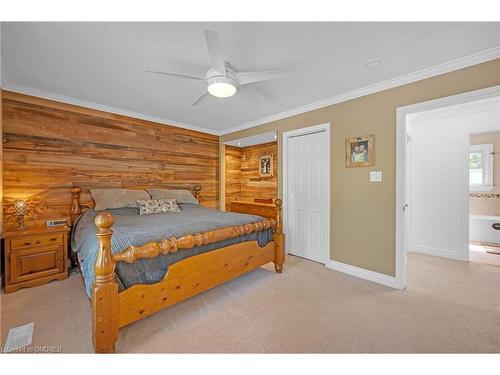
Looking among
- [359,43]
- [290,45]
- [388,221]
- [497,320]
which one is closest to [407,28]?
[359,43]

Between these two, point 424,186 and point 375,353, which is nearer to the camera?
point 375,353

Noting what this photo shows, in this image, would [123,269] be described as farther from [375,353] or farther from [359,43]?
[359,43]

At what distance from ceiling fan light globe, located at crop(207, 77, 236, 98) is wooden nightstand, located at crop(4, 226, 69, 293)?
93.8 inches

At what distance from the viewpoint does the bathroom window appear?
4164 millimetres

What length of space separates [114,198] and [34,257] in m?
1.02

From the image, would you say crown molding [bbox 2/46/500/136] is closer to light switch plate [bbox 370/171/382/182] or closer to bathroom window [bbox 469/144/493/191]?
light switch plate [bbox 370/171/382/182]

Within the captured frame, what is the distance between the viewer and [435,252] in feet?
11.1

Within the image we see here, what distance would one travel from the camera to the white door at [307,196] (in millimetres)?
3098

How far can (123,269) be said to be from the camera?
1502 mm

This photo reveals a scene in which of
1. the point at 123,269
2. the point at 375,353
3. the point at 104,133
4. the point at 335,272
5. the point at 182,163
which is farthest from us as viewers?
the point at 182,163

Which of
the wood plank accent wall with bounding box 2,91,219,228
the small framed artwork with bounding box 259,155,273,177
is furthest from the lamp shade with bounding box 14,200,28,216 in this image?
the small framed artwork with bounding box 259,155,273,177

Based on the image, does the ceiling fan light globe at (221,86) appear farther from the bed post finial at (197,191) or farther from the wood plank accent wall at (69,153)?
the bed post finial at (197,191)

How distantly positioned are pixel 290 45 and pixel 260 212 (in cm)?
301

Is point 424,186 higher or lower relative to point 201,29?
lower
